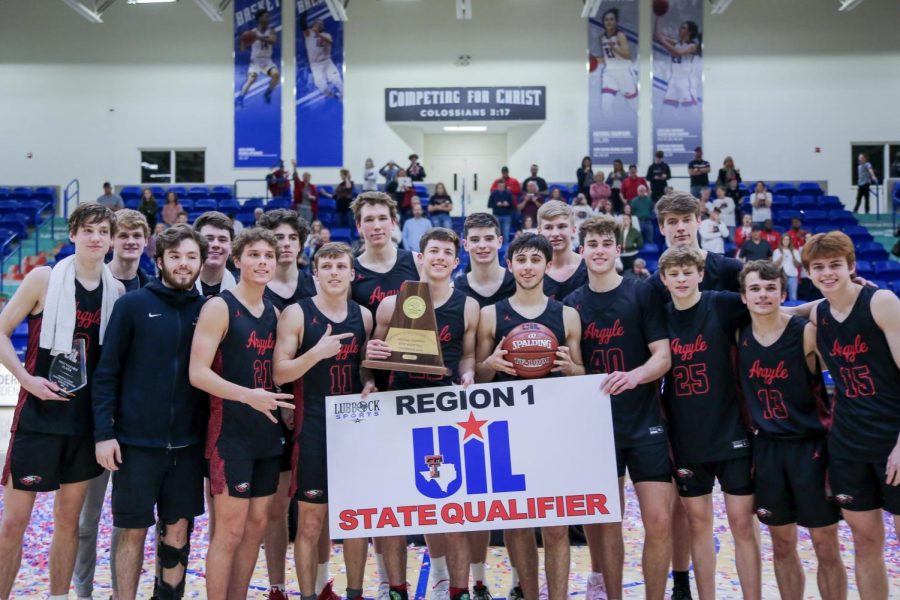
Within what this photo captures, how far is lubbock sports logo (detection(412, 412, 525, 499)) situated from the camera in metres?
3.99

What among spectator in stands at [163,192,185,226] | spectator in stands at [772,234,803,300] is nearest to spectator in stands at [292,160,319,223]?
spectator in stands at [163,192,185,226]

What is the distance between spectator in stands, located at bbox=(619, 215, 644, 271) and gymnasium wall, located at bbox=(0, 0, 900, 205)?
615cm

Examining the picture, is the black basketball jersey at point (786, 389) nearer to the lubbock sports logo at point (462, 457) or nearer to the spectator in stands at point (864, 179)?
the lubbock sports logo at point (462, 457)

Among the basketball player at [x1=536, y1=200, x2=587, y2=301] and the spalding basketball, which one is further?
the basketball player at [x1=536, y1=200, x2=587, y2=301]

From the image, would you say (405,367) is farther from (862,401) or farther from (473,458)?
(862,401)

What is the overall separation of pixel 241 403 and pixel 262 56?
58.5 feet

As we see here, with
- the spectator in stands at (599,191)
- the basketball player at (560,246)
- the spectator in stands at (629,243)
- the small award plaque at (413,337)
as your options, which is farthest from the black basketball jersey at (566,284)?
the spectator in stands at (599,191)

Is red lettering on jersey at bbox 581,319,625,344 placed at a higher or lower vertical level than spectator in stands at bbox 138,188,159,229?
lower

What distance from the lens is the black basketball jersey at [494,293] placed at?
439 cm

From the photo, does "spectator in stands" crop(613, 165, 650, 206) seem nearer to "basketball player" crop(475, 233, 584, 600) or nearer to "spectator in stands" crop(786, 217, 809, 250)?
"spectator in stands" crop(786, 217, 809, 250)

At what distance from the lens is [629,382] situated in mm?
3838

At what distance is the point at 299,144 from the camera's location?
19594mm

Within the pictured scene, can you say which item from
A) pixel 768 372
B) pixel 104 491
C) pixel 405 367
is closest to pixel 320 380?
pixel 405 367

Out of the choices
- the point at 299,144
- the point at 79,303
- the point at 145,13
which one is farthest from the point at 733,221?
the point at 145,13
